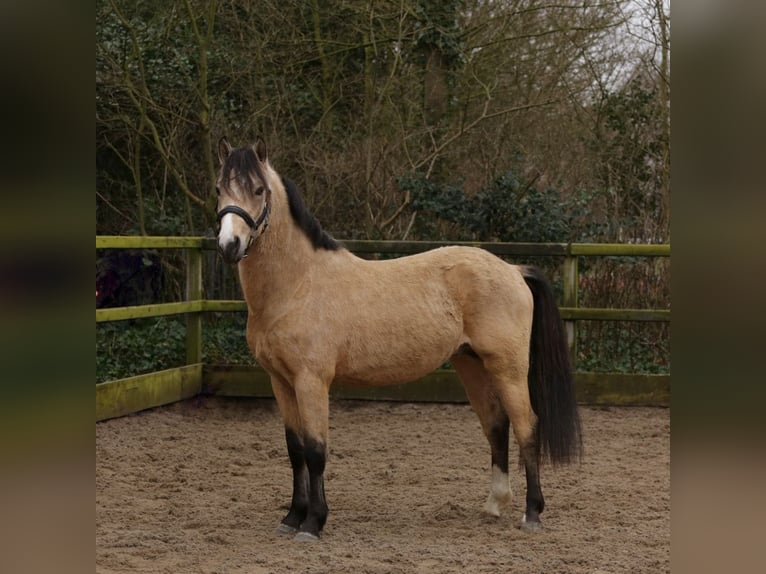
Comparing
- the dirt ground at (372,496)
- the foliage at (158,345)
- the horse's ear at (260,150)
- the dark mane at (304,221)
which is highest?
the horse's ear at (260,150)

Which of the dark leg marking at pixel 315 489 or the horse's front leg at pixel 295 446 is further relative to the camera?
the horse's front leg at pixel 295 446

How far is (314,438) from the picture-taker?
3.90 metres

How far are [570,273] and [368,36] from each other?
11.4 feet

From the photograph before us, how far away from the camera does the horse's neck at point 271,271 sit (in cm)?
400

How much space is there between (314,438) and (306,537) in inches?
16.3

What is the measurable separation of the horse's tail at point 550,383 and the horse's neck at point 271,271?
1.18m

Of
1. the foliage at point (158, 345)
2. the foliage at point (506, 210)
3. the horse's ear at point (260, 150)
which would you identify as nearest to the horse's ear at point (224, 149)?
the horse's ear at point (260, 150)

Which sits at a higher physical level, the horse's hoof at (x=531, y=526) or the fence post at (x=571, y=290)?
the fence post at (x=571, y=290)

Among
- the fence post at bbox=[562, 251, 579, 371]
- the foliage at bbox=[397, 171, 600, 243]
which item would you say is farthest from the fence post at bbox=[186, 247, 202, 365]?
the fence post at bbox=[562, 251, 579, 371]

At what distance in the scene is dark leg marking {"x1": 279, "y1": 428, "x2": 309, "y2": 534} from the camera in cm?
402

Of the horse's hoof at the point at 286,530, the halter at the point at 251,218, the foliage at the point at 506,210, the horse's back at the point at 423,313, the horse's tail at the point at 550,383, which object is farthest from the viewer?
the foliage at the point at 506,210

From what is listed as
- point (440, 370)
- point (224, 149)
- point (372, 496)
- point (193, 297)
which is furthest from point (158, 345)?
point (224, 149)

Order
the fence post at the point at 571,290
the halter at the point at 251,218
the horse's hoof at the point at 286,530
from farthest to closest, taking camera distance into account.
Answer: the fence post at the point at 571,290 → the horse's hoof at the point at 286,530 → the halter at the point at 251,218

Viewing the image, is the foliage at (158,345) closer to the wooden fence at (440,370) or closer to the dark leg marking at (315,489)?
the wooden fence at (440,370)
